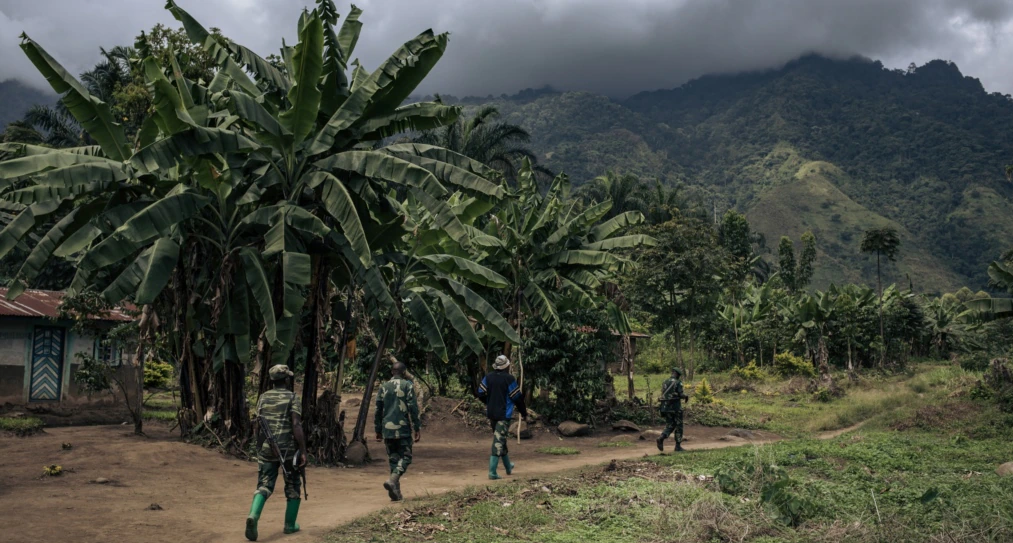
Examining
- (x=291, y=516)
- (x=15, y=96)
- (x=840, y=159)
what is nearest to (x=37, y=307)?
(x=291, y=516)

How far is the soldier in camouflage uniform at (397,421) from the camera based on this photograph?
996cm

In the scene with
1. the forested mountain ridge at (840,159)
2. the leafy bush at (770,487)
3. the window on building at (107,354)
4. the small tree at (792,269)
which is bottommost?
the leafy bush at (770,487)

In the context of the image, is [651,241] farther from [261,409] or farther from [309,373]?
[261,409]

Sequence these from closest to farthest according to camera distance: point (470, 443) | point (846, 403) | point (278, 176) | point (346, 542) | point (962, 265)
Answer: point (346, 542) < point (278, 176) < point (470, 443) < point (846, 403) < point (962, 265)

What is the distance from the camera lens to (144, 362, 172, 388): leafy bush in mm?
23375

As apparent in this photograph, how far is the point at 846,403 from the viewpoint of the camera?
25.3m

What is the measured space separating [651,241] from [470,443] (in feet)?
21.8

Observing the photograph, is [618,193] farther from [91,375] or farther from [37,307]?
[91,375]

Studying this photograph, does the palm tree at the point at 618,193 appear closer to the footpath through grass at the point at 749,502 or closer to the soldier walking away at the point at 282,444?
the footpath through grass at the point at 749,502

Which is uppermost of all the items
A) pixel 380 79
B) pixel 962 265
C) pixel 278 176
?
pixel 962 265

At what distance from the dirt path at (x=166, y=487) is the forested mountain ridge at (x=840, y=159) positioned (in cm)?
7714

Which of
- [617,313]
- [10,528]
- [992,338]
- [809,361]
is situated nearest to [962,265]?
[992,338]

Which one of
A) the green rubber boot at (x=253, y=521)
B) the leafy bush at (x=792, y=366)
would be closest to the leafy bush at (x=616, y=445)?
the green rubber boot at (x=253, y=521)

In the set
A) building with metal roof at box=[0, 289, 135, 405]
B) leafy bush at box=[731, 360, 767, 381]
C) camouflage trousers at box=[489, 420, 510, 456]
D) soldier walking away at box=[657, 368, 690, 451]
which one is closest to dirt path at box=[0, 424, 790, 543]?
camouflage trousers at box=[489, 420, 510, 456]
